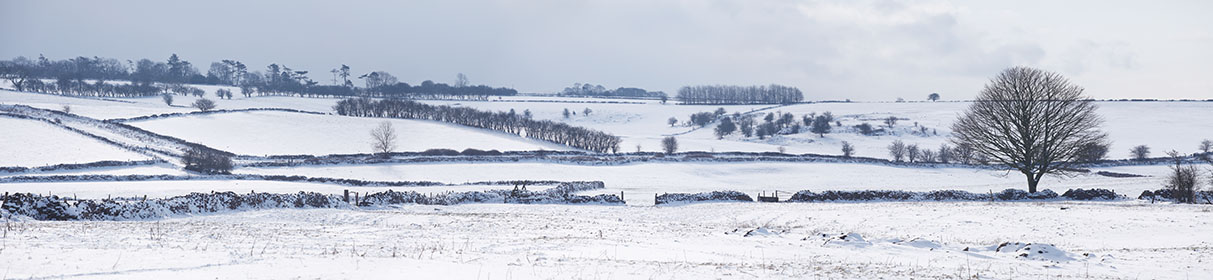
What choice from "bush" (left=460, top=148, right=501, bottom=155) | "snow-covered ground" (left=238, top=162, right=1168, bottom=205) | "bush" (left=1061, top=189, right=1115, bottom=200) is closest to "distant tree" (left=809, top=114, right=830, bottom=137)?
"snow-covered ground" (left=238, top=162, right=1168, bottom=205)

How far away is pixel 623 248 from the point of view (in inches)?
634

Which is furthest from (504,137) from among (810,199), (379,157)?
(810,199)

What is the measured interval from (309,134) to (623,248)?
93.9m

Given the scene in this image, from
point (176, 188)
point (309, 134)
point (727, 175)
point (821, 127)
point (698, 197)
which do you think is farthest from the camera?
point (821, 127)

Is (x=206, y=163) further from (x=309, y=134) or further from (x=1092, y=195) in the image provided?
(x=1092, y=195)

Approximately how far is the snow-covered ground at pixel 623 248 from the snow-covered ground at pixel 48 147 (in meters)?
44.9

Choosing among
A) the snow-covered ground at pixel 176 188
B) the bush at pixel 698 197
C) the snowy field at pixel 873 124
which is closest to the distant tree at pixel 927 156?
the snowy field at pixel 873 124

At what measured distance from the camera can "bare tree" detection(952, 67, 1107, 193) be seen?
1451 inches

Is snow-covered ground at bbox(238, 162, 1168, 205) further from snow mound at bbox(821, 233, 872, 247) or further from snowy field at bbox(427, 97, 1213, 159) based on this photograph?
snowy field at bbox(427, 97, 1213, 159)

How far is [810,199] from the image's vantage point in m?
38.7

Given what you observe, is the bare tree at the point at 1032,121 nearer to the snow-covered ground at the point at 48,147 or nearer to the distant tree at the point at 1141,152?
the snow-covered ground at the point at 48,147

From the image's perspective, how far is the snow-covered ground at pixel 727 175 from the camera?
56.7m

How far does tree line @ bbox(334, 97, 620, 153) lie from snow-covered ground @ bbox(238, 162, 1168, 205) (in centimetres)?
3541

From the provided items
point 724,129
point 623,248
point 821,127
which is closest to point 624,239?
point 623,248
